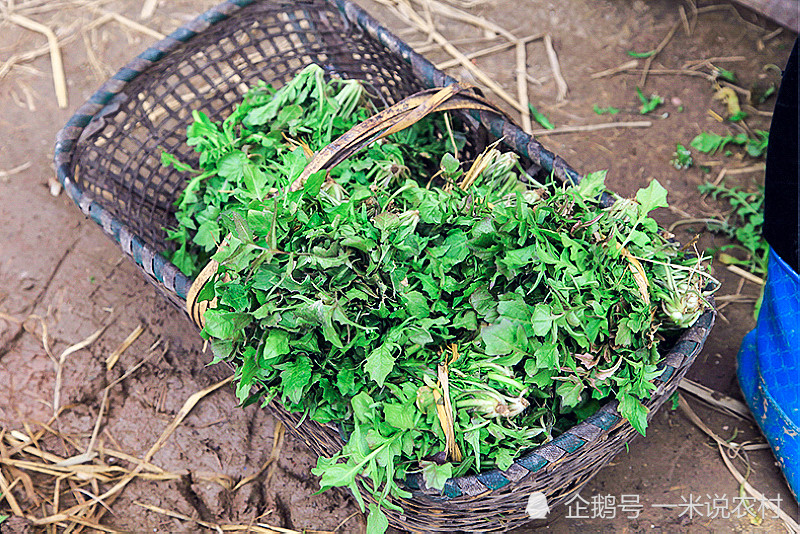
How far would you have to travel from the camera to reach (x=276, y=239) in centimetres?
141

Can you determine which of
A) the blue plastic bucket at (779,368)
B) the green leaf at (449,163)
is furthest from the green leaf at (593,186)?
the blue plastic bucket at (779,368)

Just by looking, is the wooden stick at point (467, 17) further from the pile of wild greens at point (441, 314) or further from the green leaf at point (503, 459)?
the green leaf at point (503, 459)

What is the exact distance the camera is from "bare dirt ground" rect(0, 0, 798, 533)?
1960 millimetres

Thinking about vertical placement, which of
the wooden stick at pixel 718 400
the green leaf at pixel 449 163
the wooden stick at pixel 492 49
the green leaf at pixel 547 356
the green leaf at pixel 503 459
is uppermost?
the green leaf at pixel 449 163

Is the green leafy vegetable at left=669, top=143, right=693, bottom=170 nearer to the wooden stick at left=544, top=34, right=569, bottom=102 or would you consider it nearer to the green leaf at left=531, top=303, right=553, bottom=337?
A: the wooden stick at left=544, top=34, right=569, bottom=102

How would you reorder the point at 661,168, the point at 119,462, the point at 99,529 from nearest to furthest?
the point at 99,529 → the point at 119,462 → the point at 661,168

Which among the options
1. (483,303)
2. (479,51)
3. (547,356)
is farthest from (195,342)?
(479,51)

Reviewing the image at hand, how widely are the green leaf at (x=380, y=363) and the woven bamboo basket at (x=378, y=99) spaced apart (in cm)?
24

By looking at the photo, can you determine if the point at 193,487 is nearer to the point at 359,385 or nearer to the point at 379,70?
the point at 359,385

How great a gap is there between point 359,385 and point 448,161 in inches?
25.9

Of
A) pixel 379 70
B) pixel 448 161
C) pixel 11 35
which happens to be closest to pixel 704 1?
pixel 379 70

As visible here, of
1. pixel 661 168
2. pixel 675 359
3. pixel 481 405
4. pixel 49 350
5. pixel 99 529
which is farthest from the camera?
pixel 661 168

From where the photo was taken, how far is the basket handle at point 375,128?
154cm

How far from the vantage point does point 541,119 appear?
2885 millimetres
